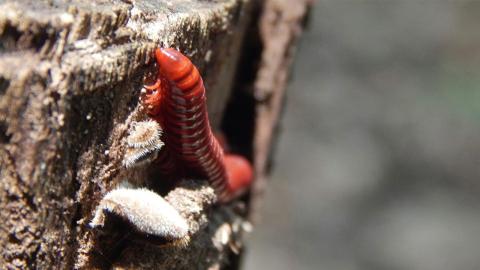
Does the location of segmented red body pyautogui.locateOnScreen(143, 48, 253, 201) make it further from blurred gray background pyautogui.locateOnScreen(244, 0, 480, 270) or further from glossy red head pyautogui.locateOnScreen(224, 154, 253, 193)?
blurred gray background pyautogui.locateOnScreen(244, 0, 480, 270)

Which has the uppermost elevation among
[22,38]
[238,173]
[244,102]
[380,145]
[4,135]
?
[22,38]

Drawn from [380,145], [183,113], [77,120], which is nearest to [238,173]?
[183,113]

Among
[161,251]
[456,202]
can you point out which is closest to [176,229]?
[161,251]

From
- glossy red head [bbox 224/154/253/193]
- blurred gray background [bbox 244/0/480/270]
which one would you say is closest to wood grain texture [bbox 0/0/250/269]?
glossy red head [bbox 224/154/253/193]

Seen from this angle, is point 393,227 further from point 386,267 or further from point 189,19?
point 189,19

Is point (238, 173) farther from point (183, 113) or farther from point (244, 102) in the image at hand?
point (183, 113)

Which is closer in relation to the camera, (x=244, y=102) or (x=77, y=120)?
(x=77, y=120)

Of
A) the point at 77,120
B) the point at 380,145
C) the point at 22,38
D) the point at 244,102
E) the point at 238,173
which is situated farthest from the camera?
the point at 380,145
